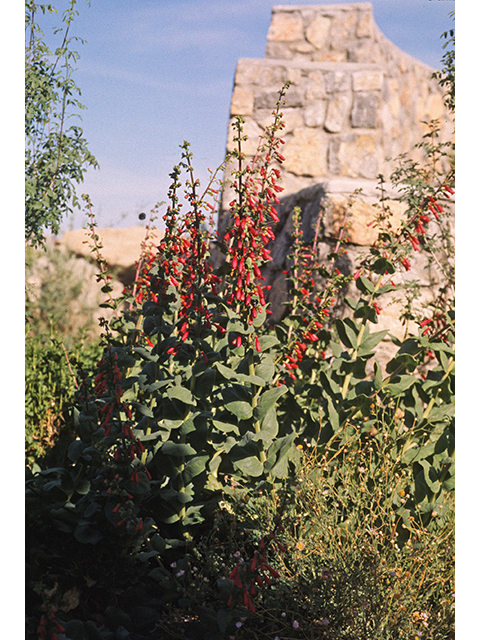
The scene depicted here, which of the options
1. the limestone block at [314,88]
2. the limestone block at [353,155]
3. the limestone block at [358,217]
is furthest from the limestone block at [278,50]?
the limestone block at [358,217]

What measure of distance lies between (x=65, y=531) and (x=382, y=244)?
165 cm

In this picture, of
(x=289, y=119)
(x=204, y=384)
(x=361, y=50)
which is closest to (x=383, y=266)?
(x=204, y=384)

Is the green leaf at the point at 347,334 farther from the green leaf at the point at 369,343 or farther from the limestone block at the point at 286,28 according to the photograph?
the limestone block at the point at 286,28

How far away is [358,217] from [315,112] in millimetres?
→ 1464

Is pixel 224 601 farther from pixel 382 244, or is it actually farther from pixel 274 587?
pixel 382 244

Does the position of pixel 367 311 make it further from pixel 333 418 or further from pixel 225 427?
pixel 225 427

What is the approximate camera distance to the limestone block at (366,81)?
4543 mm

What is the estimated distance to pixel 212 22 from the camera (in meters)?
2.44

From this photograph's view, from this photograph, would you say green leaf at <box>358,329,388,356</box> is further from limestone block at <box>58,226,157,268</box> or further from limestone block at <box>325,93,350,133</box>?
limestone block at <box>58,226,157,268</box>

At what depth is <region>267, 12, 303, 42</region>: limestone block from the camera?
4691 millimetres

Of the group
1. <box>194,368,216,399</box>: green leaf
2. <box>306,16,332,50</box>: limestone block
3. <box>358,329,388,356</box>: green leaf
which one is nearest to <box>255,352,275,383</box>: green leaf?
<box>194,368,216,399</box>: green leaf

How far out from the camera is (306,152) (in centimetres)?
456

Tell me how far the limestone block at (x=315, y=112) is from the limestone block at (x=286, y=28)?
0.63 meters
